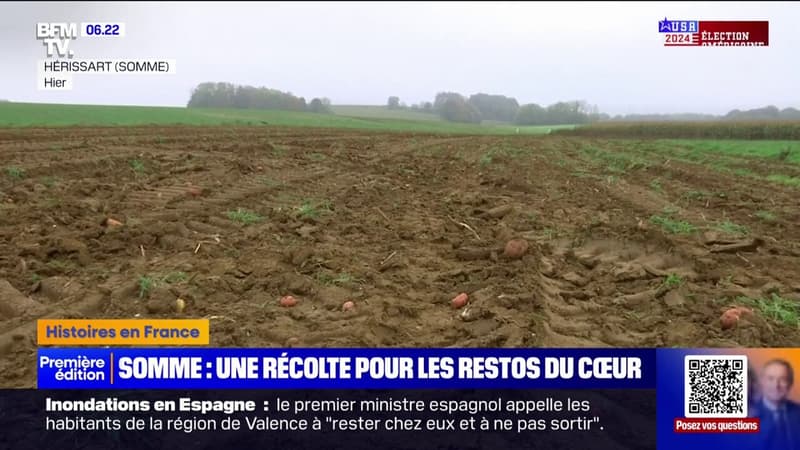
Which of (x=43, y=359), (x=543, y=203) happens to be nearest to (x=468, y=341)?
(x=43, y=359)

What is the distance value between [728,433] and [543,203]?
446 centimetres

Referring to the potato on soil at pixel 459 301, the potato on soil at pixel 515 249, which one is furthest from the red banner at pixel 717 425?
the potato on soil at pixel 515 249

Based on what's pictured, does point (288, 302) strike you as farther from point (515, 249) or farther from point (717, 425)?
point (717, 425)

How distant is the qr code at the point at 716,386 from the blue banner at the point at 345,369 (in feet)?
0.59

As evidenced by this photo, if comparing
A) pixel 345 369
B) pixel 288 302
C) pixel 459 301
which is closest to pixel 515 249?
pixel 459 301

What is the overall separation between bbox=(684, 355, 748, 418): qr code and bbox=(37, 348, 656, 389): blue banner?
0.18 meters

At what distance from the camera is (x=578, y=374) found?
265 centimetres

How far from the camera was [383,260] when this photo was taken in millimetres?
4402

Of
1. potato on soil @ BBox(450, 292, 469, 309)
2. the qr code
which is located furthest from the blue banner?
potato on soil @ BBox(450, 292, 469, 309)

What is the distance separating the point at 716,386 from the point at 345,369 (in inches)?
71.1

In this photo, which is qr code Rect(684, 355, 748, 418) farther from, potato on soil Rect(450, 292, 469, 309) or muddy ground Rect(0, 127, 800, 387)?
potato on soil Rect(450, 292, 469, 309)

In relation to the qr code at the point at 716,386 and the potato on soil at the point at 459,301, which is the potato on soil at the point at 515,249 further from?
the qr code at the point at 716,386

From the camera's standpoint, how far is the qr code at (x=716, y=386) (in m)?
2.54

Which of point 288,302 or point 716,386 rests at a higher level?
point 288,302
